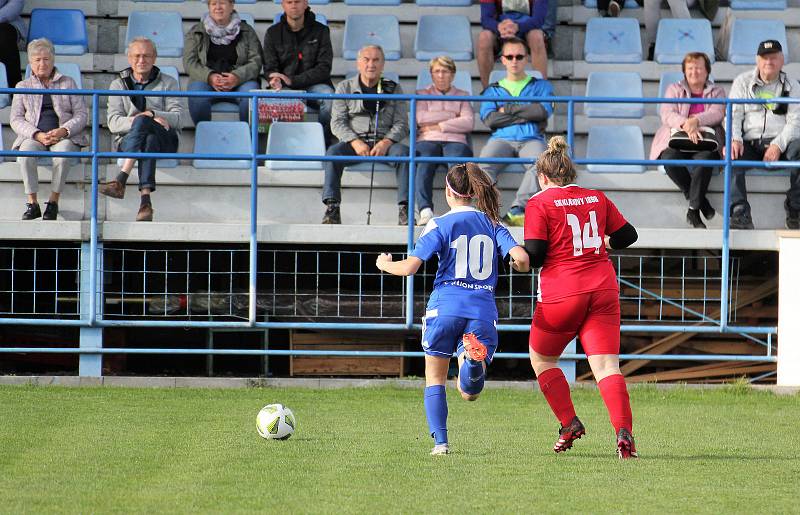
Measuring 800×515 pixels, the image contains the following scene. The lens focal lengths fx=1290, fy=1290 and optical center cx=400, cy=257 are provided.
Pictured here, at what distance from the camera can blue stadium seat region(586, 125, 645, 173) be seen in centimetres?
1206

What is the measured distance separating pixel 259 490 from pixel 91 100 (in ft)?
21.1

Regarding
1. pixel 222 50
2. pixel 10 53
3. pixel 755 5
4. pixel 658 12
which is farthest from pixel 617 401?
pixel 755 5

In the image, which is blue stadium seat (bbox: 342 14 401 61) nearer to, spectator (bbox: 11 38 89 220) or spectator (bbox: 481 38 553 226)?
spectator (bbox: 481 38 553 226)

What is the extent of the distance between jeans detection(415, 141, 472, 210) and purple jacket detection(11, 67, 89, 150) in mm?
2900

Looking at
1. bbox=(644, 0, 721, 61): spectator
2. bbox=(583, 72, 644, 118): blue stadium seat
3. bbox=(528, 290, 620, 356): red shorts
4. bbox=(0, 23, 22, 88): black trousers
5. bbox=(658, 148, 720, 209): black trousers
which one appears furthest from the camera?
bbox=(644, 0, 721, 61): spectator

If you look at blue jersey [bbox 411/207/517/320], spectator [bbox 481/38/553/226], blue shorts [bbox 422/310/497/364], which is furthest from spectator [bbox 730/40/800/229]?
blue shorts [bbox 422/310/497/364]

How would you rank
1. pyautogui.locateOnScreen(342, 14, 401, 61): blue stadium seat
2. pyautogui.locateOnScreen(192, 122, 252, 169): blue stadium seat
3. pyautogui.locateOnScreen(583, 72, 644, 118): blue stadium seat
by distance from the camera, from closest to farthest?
pyautogui.locateOnScreen(192, 122, 252, 169): blue stadium seat
pyautogui.locateOnScreen(583, 72, 644, 118): blue stadium seat
pyautogui.locateOnScreen(342, 14, 401, 61): blue stadium seat

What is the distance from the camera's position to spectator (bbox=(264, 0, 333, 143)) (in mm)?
12461

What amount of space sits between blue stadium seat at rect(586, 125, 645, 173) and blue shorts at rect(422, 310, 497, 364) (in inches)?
222

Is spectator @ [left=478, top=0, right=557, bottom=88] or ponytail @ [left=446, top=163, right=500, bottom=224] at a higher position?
spectator @ [left=478, top=0, right=557, bottom=88]

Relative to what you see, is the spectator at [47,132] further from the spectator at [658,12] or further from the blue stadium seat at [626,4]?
the spectator at [658,12]

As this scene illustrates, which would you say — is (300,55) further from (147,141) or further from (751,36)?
(751,36)

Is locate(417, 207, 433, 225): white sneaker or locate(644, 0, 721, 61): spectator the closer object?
locate(417, 207, 433, 225): white sneaker

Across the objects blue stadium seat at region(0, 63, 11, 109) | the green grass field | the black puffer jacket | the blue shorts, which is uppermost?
the black puffer jacket
